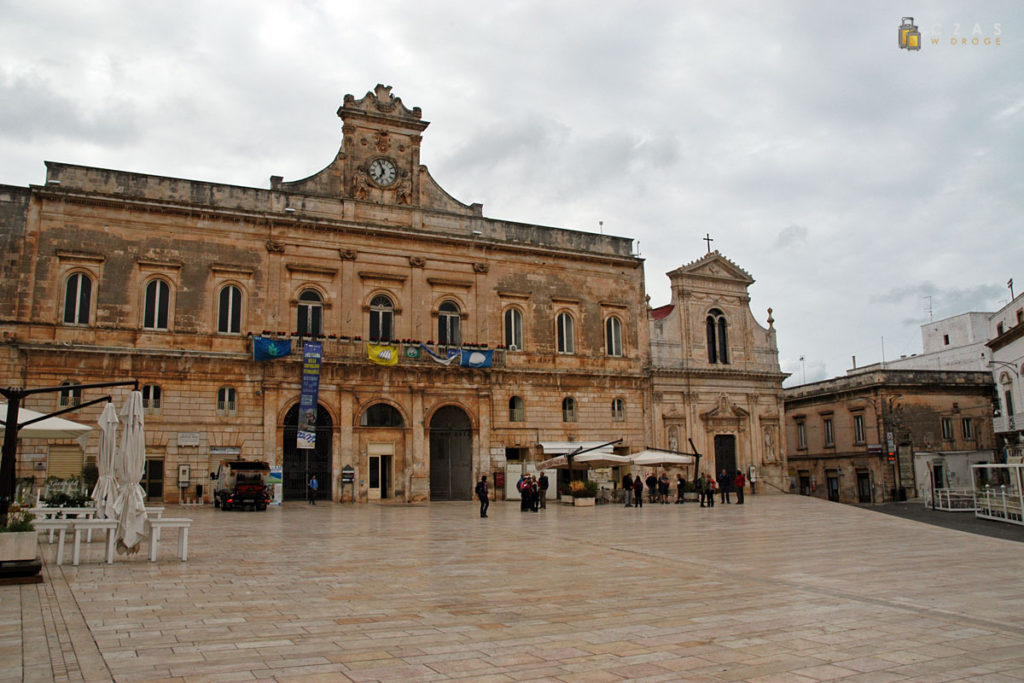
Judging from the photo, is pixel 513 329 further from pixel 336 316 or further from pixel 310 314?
pixel 310 314

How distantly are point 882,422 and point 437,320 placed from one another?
2550cm

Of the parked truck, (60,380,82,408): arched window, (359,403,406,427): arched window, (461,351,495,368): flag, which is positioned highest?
(461,351,495,368): flag

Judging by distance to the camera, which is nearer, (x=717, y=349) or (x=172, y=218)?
(x=172, y=218)

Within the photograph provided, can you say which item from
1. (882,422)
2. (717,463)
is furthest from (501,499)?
(882,422)

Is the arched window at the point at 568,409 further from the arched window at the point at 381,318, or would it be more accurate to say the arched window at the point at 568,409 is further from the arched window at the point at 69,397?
the arched window at the point at 69,397

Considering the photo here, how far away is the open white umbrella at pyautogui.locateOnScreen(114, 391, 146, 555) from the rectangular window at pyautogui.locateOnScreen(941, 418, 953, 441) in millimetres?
43776

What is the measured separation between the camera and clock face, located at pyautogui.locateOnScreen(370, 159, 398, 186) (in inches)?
1355

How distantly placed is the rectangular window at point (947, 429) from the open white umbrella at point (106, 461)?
142 feet

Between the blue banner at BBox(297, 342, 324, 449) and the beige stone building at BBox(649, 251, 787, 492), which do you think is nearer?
the blue banner at BBox(297, 342, 324, 449)

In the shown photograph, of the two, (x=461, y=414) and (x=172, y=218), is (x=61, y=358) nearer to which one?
(x=172, y=218)

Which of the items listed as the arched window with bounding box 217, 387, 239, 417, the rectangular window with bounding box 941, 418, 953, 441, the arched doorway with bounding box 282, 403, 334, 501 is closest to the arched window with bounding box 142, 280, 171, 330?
the arched window with bounding box 217, 387, 239, 417

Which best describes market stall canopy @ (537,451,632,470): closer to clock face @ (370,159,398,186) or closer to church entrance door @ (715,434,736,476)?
church entrance door @ (715,434,736,476)

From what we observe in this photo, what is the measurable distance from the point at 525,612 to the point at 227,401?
23.9 metres

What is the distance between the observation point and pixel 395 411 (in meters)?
33.2
